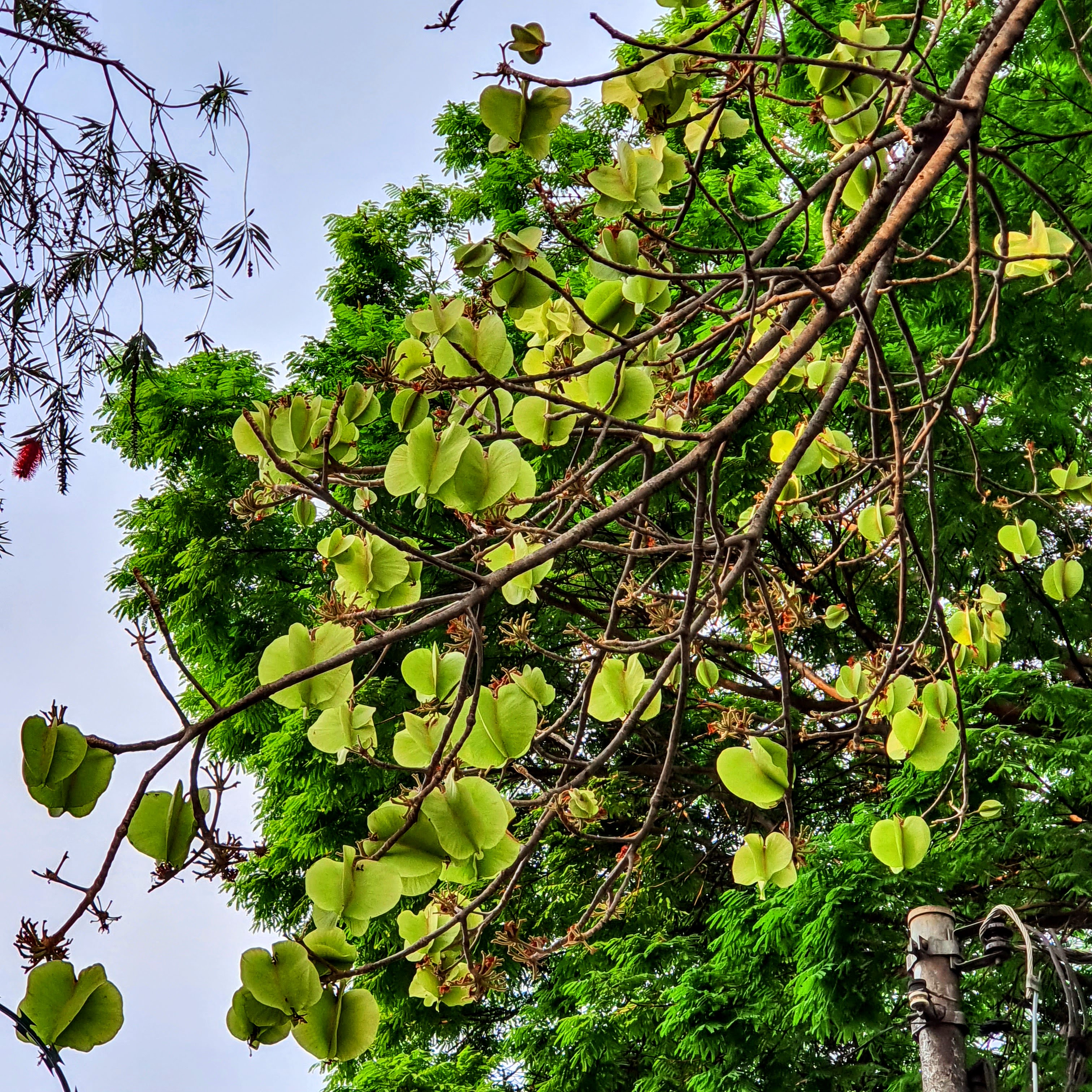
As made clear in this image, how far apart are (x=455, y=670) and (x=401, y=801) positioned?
0.94ft

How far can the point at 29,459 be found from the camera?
7.06 feet

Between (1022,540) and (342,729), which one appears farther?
(1022,540)

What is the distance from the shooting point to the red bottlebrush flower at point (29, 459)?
7.00ft

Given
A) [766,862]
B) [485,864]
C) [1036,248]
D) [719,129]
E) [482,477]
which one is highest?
[719,129]

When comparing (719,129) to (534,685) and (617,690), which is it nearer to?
(617,690)

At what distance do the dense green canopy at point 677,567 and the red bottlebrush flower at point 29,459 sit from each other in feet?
0.63

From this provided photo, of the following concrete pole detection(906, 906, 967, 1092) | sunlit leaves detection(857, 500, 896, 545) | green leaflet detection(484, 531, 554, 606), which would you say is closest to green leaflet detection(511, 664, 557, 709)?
green leaflet detection(484, 531, 554, 606)

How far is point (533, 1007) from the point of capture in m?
4.90

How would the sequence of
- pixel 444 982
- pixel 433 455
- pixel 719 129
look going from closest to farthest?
pixel 433 455 < pixel 444 982 < pixel 719 129

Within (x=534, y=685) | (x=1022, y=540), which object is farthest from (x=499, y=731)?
(x=1022, y=540)

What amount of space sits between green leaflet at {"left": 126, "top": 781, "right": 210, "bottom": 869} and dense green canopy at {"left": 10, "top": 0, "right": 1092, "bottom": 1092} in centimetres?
1

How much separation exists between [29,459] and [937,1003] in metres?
2.00

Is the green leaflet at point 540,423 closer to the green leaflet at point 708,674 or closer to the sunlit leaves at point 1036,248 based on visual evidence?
the green leaflet at point 708,674

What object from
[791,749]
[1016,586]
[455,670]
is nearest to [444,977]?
[455,670]
